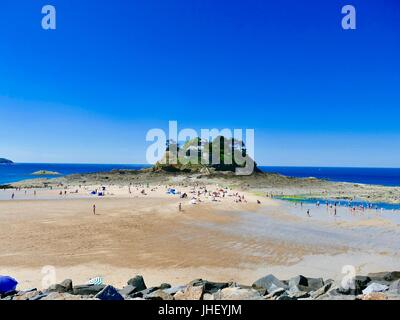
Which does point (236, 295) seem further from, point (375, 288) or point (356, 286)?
point (356, 286)

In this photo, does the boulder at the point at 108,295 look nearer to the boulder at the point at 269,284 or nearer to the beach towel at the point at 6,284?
the beach towel at the point at 6,284

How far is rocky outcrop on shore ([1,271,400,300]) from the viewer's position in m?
8.73

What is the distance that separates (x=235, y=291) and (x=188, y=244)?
49.4ft

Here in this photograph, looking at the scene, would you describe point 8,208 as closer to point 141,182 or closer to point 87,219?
point 87,219

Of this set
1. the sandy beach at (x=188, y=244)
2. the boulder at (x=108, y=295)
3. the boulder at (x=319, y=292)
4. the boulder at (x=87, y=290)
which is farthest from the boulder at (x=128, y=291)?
the boulder at (x=319, y=292)

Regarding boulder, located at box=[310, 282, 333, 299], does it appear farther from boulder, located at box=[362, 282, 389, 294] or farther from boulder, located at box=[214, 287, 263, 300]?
boulder, located at box=[214, 287, 263, 300]

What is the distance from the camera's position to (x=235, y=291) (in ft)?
30.7

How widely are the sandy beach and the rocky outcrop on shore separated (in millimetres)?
3845

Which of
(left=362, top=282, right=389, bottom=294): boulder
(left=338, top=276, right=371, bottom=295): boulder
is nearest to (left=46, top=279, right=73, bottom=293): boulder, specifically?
(left=338, top=276, right=371, bottom=295): boulder

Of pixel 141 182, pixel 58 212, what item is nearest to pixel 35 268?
pixel 58 212

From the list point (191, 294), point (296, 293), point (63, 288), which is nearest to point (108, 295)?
point (191, 294)

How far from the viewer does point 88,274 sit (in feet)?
55.5

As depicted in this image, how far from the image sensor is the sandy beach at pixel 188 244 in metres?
17.8

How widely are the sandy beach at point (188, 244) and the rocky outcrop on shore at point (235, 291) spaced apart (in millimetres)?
3845
